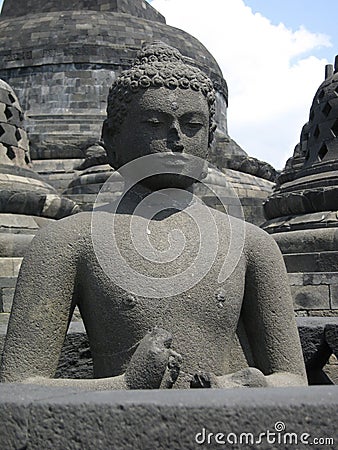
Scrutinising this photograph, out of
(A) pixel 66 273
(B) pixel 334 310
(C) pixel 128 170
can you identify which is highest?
(C) pixel 128 170

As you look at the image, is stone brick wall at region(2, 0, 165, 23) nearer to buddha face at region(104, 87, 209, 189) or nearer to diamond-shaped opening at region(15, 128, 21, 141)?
diamond-shaped opening at region(15, 128, 21, 141)

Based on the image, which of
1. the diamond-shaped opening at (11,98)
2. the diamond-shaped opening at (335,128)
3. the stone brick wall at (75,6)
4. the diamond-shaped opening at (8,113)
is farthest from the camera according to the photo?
the stone brick wall at (75,6)

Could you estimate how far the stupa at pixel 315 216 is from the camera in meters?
8.53

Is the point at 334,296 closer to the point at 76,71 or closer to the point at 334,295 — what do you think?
the point at 334,295

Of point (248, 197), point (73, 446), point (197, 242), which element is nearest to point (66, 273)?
point (197, 242)

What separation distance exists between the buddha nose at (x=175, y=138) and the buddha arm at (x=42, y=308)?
583 millimetres

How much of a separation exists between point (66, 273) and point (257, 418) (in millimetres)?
1372

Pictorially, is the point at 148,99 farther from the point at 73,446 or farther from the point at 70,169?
the point at 70,169

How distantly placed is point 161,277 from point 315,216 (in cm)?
744

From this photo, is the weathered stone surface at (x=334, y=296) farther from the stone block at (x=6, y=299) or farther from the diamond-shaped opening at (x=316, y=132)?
the diamond-shaped opening at (x=316, y=132)

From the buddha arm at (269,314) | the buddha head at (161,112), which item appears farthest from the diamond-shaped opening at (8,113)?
the buddha arm at (269,314)

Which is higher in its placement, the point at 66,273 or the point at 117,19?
the point at 117,19

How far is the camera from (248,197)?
21.8 m

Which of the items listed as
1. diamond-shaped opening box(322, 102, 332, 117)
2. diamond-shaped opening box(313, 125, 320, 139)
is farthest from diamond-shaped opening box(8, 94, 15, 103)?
diamond-shaped opening box(322, 102, 332, 117)
